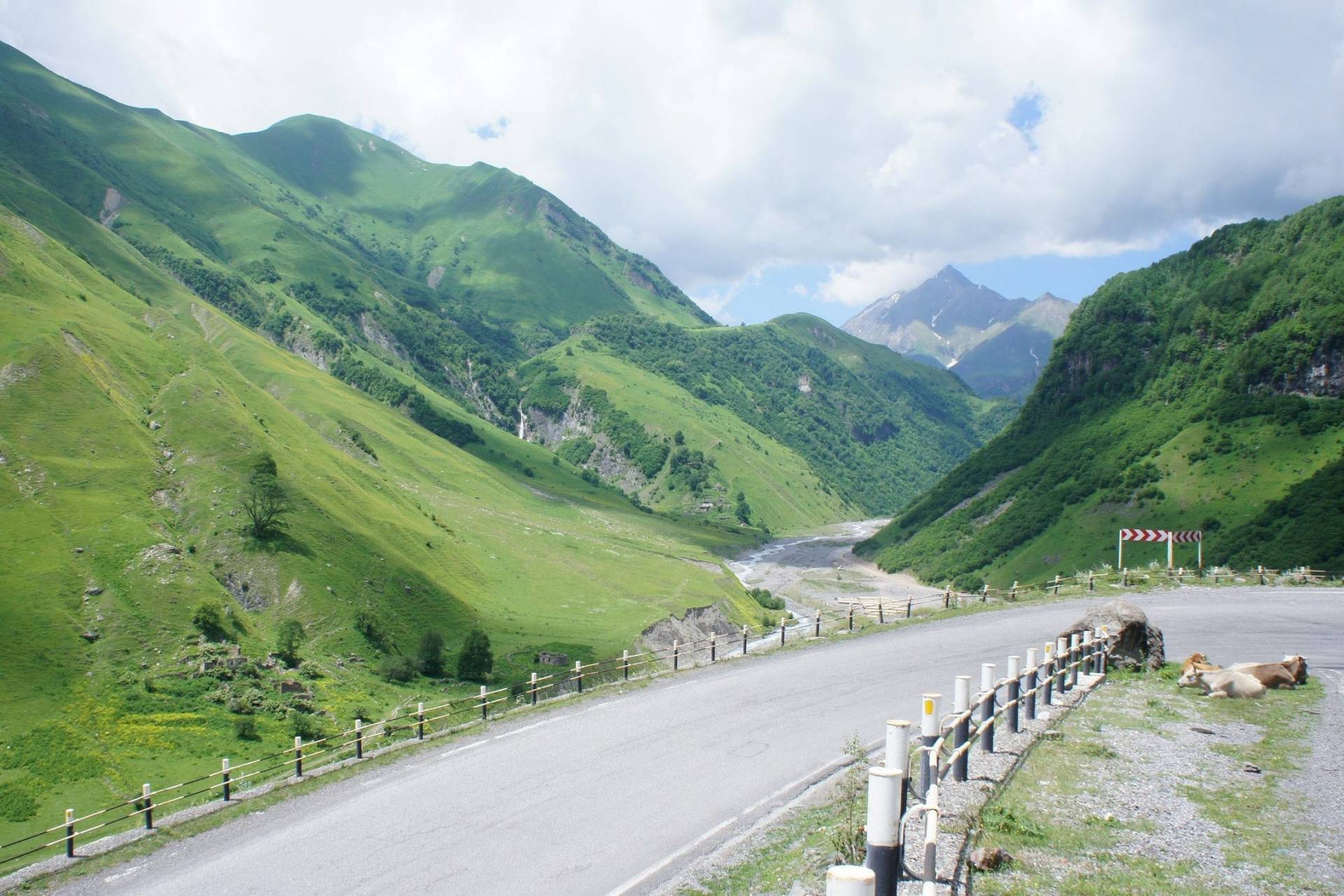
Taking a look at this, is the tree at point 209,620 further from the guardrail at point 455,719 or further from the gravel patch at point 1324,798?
the gravel patch at point 1324,798

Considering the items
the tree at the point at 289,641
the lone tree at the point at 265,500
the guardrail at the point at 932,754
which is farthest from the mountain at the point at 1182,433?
the lone tree at the point at 265,500

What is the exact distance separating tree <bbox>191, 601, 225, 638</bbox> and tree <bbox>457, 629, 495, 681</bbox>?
53.4ft

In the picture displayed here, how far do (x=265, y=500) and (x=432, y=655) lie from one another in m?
18.4

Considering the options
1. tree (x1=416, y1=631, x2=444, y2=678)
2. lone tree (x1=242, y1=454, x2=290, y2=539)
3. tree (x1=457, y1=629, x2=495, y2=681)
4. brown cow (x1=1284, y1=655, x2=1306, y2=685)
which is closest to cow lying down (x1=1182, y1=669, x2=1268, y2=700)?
brown cow (x1=1284, y1=655, x2=1306, y2=685)

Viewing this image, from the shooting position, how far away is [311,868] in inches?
666

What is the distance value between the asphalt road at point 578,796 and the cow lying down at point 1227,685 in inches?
294

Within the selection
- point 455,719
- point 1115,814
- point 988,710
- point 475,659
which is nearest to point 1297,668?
point 988,710

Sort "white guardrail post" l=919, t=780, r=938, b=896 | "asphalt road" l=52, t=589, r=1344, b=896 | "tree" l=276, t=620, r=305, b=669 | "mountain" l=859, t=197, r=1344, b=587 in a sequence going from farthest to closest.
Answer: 1. "mountain" l=859, t=197, r=1344, b=587
2. "tree" l=276, t=620, r=305, b=669
3. "asphalt road" l=52, t=589, r=1344, b=896
4. "white guardrail post" l=919, t=780, r=938, b=896

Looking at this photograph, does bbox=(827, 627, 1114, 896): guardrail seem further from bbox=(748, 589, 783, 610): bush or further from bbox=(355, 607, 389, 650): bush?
bbox=(748, 589, 783, 610): bush

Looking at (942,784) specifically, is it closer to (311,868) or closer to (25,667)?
(311,868)

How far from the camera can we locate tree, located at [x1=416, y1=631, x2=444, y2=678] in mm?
61750

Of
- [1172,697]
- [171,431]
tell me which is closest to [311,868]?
[1172,697]

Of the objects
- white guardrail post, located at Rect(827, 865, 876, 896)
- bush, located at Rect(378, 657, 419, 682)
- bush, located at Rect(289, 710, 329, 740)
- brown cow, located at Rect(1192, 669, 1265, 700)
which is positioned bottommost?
bush, located at Rect(289, 710, 329, 740)

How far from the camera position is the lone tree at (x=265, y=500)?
65.1 metres
